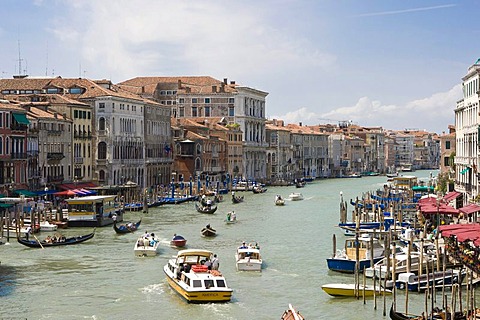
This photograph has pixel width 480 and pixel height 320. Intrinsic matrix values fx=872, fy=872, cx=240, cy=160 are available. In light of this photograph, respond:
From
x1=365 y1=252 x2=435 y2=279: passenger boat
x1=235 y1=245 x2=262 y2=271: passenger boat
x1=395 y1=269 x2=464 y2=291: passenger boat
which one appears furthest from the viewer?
x1=235 y1=245 x2=262 y2=271: passenger boat

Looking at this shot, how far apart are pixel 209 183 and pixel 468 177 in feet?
72.2

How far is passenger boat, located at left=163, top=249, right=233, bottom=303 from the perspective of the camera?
14.3 metres

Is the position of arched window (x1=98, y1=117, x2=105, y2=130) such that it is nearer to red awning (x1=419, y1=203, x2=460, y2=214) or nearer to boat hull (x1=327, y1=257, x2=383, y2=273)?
red awning (x1=419, y1=203, x2=460, y2=214)

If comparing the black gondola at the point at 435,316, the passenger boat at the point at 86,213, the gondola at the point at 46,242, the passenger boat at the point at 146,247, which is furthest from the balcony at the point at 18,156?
the black gondola at the point at 435,316

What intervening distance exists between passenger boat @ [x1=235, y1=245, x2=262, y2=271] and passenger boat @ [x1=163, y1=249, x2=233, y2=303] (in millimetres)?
1906

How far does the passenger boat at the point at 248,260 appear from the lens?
57.3 feet

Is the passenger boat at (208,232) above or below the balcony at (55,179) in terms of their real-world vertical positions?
below

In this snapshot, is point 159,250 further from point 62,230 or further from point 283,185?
point 283,185

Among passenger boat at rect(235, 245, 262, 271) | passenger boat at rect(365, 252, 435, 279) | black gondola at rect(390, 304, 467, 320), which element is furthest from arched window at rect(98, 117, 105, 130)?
black gondola at rect(390, 304, 467, 320)

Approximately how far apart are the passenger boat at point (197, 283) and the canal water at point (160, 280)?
150 millimetres

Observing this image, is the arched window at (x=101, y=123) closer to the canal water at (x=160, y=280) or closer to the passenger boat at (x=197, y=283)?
the canal water at (x=160, y=280)

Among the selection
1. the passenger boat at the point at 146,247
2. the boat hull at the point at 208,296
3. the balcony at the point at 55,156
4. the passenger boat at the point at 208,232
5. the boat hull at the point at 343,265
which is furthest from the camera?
the balcony at the point at 55,156

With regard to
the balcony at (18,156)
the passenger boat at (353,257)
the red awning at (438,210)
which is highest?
the balcony at (18,156)

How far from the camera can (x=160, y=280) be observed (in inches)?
653
